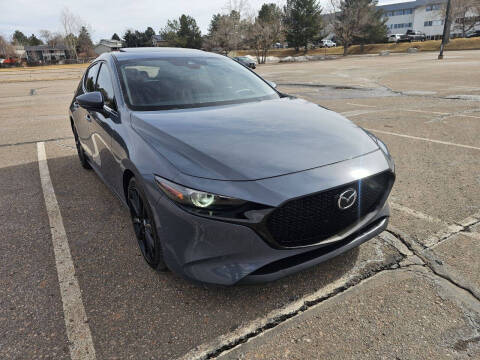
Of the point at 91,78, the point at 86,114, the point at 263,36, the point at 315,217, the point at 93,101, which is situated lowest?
the point at 315,217

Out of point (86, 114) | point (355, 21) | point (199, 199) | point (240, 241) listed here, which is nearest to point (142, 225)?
point (199, 199)

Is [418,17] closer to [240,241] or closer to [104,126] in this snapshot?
[104,126]

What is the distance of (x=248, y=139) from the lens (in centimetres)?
245

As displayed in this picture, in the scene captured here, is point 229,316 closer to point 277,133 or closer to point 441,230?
point 277,133

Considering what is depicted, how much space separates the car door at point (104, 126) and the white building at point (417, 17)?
88.2 m

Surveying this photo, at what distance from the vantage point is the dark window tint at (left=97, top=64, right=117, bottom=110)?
10.8ft

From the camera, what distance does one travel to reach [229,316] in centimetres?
223

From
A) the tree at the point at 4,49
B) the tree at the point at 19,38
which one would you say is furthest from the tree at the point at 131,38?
the tree at the point at 19,38

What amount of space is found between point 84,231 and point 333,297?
2.33 meters

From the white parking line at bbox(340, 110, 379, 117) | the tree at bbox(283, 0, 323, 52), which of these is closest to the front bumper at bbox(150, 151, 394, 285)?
the white parking line at bbox(340, 110, 379, 117)

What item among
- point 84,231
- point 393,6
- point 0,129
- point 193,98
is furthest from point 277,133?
point 393,6

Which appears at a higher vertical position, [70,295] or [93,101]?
[93,101]

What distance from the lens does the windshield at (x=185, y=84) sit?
125 inches

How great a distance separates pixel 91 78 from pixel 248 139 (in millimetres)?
2850
